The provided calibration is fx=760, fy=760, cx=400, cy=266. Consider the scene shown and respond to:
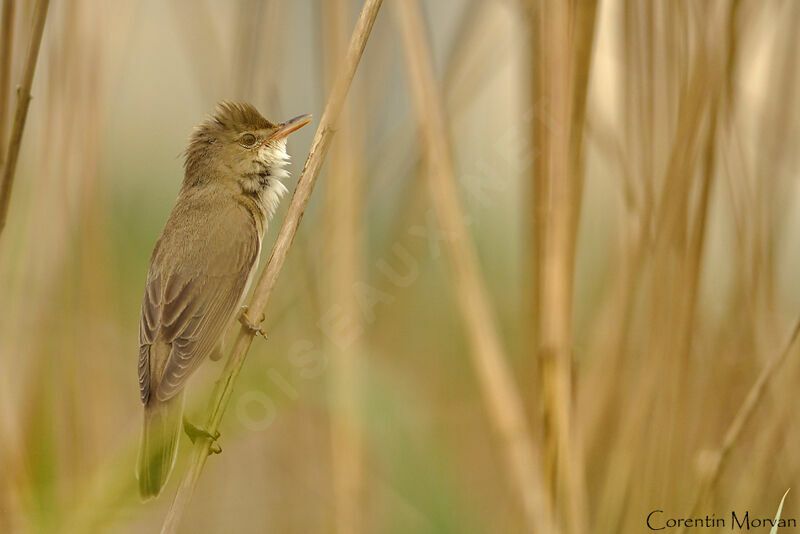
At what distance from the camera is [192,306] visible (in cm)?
241

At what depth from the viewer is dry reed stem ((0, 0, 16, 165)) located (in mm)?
1634

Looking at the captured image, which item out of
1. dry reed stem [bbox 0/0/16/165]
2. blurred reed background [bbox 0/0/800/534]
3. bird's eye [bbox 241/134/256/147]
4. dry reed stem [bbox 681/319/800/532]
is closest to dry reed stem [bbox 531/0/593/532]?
blurred reed background [bbox 0/0/800/534]

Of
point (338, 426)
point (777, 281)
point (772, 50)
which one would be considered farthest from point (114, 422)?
point (772, 50)

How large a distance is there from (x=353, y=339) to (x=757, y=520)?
1.24m

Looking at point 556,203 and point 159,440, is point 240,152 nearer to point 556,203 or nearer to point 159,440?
point 159,440

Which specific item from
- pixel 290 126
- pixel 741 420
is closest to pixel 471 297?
pixel 741 420

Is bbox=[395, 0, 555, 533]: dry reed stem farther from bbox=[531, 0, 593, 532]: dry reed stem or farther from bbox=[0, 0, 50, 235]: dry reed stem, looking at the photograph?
bbox=[0, 0, 50, 235]: dry reed stem

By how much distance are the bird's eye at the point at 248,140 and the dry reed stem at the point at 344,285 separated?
0.50 m

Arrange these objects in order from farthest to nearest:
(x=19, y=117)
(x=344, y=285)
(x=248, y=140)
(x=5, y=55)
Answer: (x=248, y=140) < (x=344, y=285) < (x=5, y=55) < (x=19, y=117)

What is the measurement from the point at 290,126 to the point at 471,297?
0.98 meters

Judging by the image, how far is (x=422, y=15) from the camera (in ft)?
6.49

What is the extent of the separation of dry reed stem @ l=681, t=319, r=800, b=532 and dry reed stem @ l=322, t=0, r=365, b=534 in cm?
88

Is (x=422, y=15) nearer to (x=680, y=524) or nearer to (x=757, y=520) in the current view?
(x=680, y=524)

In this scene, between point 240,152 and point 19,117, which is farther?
point 240,152
